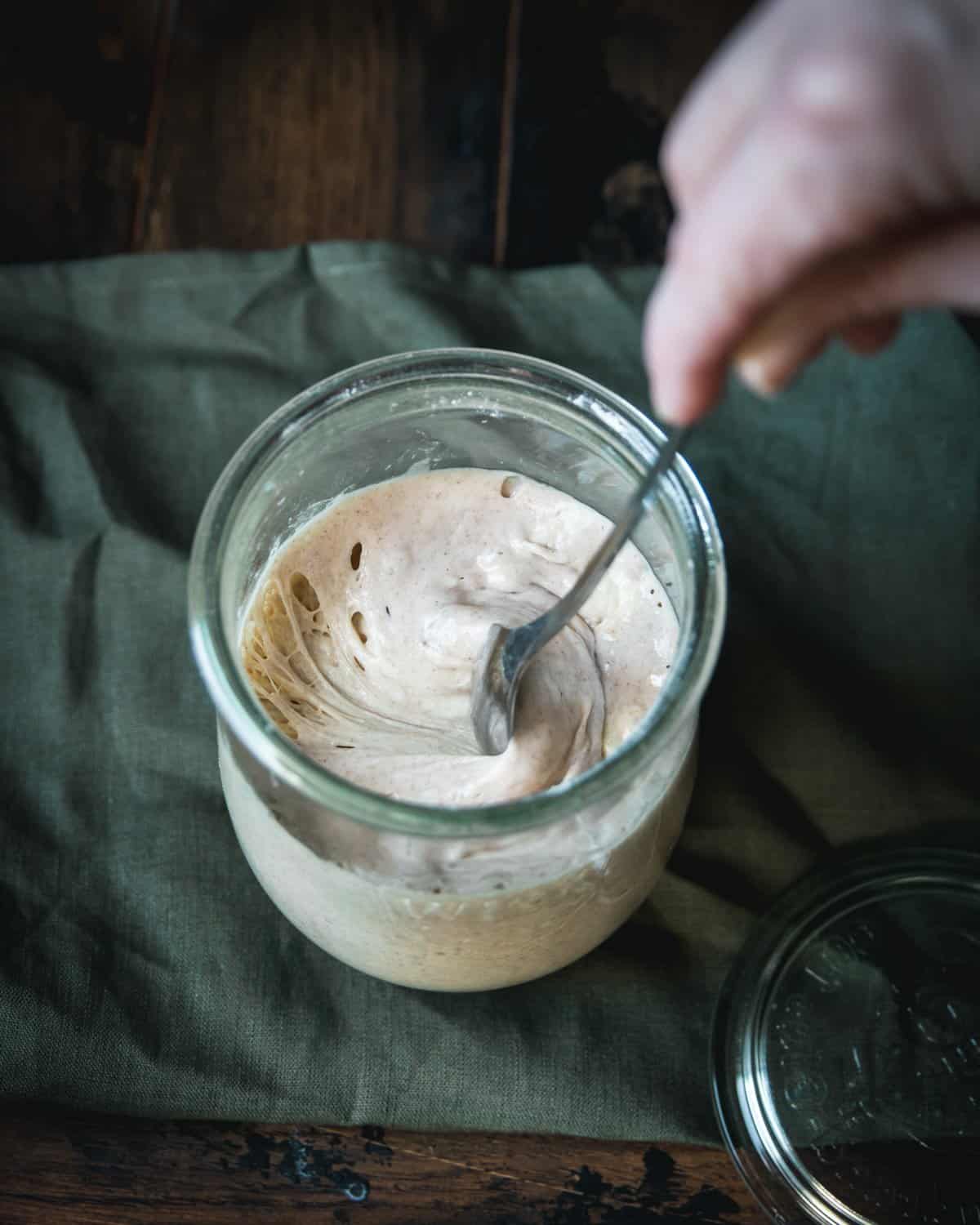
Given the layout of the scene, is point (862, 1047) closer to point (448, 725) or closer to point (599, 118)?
point (448, 725)

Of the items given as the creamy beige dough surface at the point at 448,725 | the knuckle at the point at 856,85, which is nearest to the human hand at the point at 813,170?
the knuckle at the point at 856,85

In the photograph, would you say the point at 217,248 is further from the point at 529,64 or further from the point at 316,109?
the point at 529,64

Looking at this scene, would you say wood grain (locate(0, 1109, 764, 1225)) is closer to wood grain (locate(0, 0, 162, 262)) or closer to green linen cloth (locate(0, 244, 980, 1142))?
green linen cloth (locate(0, 244, 980, 1142))

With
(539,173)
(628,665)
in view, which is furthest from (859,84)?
(539,173)

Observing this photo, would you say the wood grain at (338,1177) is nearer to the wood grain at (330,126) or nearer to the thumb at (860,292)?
the thumb at (860,292)

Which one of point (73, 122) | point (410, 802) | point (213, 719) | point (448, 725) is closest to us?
point (410, 802)

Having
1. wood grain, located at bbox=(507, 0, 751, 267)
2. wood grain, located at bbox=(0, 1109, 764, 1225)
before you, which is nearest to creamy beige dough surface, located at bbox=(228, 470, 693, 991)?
wood grain, located at bbox=(0, 1109, 764, 1225)

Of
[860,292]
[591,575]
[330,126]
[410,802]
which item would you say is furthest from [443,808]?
[330,126]

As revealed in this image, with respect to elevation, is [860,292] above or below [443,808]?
above
